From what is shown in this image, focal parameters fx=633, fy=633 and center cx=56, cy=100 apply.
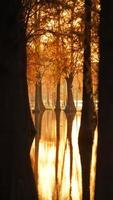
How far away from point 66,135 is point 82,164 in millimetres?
13799

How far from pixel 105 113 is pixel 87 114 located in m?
13.4

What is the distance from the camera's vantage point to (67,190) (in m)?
14.7

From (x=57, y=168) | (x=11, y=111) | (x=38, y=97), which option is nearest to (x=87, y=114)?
(x=57, y=168)

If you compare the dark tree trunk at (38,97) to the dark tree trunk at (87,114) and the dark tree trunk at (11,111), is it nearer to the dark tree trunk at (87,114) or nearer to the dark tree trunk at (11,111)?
the dark tree trunk at (87,114)

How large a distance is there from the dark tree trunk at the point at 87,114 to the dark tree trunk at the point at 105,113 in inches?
240

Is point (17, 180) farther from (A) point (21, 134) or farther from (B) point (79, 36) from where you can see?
(B) point (79, 36)

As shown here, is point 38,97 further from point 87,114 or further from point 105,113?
point 105,113

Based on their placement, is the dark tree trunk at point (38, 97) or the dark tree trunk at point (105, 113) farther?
the dark tree trunk at point (38, 97)

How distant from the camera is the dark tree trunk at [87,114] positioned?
54.9 ft

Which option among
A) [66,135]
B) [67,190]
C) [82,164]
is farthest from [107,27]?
[66,135]

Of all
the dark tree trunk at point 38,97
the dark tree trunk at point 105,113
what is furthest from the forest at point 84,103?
the dark tree trunk at point 38,97

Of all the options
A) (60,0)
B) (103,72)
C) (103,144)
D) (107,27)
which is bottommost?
(103,144)

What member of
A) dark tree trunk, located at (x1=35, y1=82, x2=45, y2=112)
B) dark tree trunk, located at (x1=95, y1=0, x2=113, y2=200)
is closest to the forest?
dark tree trunk, located at (x1=95, y1=0, x2=113, y2=200)

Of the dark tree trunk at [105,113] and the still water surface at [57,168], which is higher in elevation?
the dark tree trunk at [105,113]
